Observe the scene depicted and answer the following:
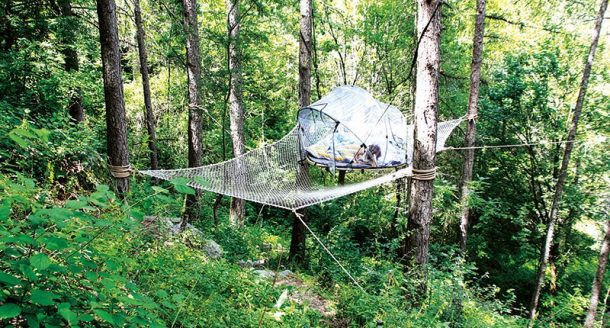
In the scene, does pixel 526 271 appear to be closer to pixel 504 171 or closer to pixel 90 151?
pixel 504 171

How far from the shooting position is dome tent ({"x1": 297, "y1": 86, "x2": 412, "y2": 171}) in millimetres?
4547

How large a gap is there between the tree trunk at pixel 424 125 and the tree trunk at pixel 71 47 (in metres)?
3.60

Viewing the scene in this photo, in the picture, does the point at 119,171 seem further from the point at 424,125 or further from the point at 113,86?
the point at 424,125

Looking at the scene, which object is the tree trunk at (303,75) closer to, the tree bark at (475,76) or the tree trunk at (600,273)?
the tree bark at (475,76)

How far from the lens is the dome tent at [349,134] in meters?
4.55

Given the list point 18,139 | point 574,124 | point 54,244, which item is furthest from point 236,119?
point 54,244

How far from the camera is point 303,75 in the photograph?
13.8ft

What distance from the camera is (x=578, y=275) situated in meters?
6.95

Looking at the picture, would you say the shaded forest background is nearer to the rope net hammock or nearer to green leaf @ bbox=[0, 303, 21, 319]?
green leaf @ bbox=[0, 303, 21, 319]

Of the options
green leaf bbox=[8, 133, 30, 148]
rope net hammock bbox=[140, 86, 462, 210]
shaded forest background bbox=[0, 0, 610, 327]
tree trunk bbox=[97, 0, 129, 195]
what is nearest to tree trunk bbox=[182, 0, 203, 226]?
shaded forest background bbox=[0, 0, 610, 327]

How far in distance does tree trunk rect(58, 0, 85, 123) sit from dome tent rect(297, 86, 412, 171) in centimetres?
280

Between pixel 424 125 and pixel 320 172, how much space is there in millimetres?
5526

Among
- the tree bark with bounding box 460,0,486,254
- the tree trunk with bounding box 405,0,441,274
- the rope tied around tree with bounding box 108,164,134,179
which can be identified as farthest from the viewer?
the tree bark with bounding box 460,0,486,254

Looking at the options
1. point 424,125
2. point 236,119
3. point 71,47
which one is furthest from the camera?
point 236,119
